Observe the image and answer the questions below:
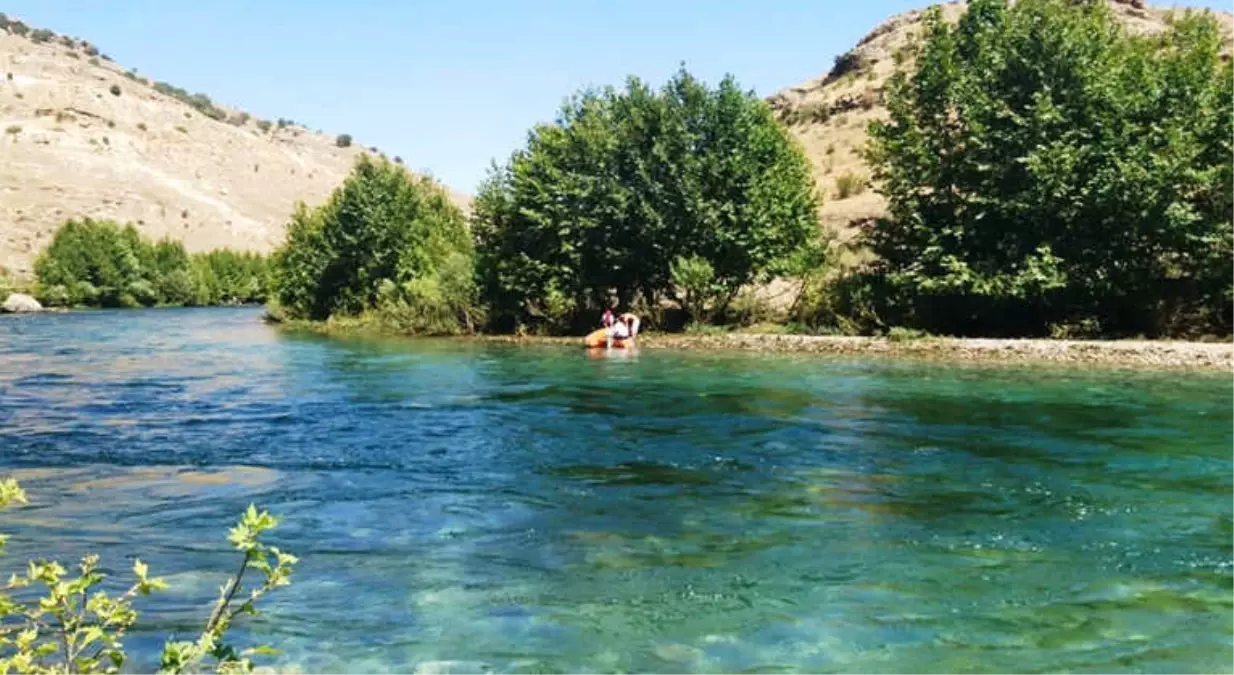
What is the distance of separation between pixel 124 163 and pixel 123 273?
4625 centimetres

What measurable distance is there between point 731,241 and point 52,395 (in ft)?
73.3

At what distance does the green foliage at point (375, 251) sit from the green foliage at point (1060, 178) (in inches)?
806

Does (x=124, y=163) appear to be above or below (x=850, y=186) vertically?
above

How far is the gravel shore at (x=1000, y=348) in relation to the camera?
82.6ft

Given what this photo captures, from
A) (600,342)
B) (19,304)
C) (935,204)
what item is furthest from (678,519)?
(19,304)

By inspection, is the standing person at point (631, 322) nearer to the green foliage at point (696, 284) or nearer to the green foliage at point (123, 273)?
the green foliage at point (696, 284)

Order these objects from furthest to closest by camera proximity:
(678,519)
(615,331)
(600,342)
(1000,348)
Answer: (615,331) → (600,342) → (1000,348) → (678,519)

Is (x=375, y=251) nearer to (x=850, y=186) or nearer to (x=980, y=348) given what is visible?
(x=850, y=186)

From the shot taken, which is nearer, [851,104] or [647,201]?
[647,201]

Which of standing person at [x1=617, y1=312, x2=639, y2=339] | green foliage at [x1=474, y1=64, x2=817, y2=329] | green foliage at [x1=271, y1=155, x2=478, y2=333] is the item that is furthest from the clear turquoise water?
green foliage at [x1=271, y1=155, x2=478, y2=333]

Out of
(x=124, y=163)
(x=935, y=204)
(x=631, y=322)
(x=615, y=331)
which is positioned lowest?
(x=615, y=331)

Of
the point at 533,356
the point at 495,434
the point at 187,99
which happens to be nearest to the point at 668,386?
the point at 495,434

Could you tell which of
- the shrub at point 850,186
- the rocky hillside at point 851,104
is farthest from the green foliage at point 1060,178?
the shrub at point 850,186

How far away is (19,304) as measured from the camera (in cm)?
7281
